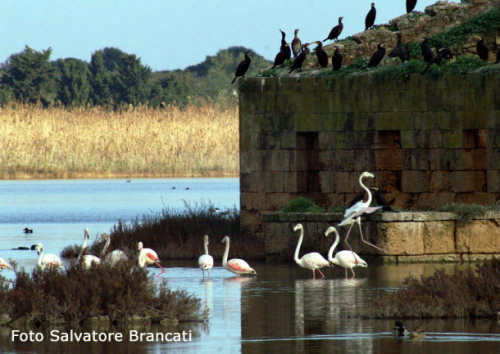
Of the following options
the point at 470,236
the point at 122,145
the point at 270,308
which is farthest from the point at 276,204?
the point at 122,145

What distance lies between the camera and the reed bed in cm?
5581

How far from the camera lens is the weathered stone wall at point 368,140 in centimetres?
2531

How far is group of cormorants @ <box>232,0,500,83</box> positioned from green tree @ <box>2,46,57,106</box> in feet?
199

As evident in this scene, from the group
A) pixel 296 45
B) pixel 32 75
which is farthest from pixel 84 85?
pixel 296 45

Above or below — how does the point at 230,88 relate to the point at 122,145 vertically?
above

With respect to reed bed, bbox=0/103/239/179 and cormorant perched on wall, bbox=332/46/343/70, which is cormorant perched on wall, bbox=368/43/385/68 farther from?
reed bed, bbox=0/103/239/179

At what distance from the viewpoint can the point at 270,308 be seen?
Answer: 16891 mm

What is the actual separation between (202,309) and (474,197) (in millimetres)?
10246

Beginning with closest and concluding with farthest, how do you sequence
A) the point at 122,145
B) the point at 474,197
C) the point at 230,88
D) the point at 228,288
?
the point at 228,288 → the point at 474,197 → the point at 122,145 → the point at 230,88

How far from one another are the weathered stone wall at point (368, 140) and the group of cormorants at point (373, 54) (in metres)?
0.39

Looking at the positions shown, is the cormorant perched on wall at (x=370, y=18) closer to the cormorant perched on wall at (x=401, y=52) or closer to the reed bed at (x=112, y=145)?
the cormorant perched on wall at (x=401, y=52)

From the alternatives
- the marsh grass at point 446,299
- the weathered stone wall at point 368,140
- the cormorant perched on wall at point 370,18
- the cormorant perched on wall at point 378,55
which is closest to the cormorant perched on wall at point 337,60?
the weathered stone wall at point 368,140

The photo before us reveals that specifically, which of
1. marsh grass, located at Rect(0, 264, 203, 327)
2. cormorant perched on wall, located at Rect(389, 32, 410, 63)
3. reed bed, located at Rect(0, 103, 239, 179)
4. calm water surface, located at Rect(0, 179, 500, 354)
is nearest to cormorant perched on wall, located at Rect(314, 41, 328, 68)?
cormorant perched on wall, located at Rect(389, 32, 410, 63)

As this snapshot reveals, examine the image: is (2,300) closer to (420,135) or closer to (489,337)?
(489,337)
